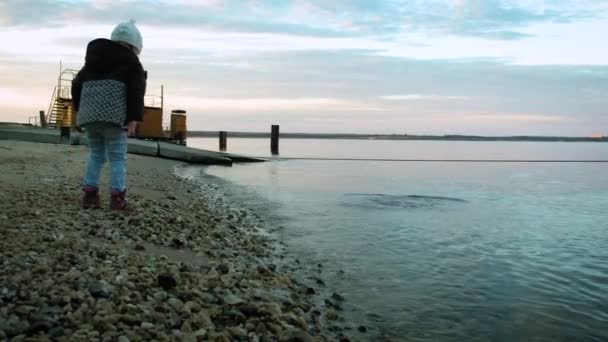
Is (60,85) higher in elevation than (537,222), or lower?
higher

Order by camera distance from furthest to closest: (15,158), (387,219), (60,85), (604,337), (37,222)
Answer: (60,85) < (15,158) < (387,219) < (37,222) < (604,337)

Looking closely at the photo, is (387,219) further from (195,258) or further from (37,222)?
(37,222)

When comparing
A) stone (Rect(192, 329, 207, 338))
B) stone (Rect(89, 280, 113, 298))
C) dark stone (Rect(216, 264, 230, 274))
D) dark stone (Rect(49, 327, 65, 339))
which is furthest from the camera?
dark stone (Rect(216, 264, 230, 274))

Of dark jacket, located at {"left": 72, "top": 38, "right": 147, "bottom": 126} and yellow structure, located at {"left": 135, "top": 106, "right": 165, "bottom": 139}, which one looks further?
yellow structure, located at {"left": 135, "top": 106, "right": 165, "bottom": 139}

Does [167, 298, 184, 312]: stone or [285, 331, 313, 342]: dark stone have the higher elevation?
[167, 298, 184, 312]: stone

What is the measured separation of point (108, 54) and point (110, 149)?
1.08 metres

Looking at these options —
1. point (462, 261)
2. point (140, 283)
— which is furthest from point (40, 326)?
point (462, 261)

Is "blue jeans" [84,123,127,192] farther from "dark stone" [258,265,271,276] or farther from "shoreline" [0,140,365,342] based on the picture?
"dark stone" [258,265,271,276]

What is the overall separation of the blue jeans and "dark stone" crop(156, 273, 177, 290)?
256 centimetres

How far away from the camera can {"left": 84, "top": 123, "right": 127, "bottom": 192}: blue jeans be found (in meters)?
5.86

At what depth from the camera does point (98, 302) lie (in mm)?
3027

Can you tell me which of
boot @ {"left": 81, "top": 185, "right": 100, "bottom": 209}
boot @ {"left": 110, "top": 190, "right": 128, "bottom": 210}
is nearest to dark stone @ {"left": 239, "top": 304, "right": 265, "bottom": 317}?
boot @ {"left": 110, "top": 190, "right": 128, "bottom": 210}

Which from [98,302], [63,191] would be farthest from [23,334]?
[63,191]

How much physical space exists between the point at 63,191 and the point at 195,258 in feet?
12.6
